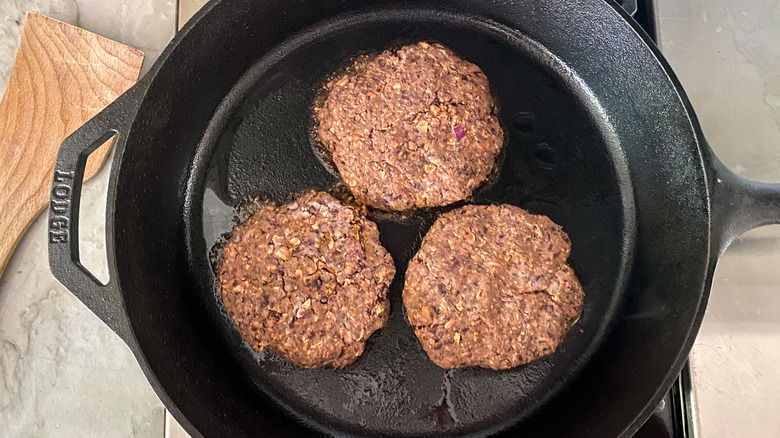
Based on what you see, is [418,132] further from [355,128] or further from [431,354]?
[431,354]

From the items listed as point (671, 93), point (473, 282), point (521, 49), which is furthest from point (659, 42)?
point (473, 282)

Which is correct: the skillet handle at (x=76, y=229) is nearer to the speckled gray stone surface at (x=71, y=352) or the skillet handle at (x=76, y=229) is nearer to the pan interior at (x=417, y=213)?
the pan interior at (x=417, y=213)

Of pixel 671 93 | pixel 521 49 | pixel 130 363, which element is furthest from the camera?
pixel 130 363

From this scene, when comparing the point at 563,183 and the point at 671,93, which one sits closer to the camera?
the point at 671,93

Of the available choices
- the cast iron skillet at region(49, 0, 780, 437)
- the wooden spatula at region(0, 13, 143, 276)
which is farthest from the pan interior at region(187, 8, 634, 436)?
the wooden spatula at region(0, 13, 143, 276)

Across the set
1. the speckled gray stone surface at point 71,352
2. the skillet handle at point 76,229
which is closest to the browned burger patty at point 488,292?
the skillet handle at point 76,229

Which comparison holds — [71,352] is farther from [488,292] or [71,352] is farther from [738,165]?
[738,165]
